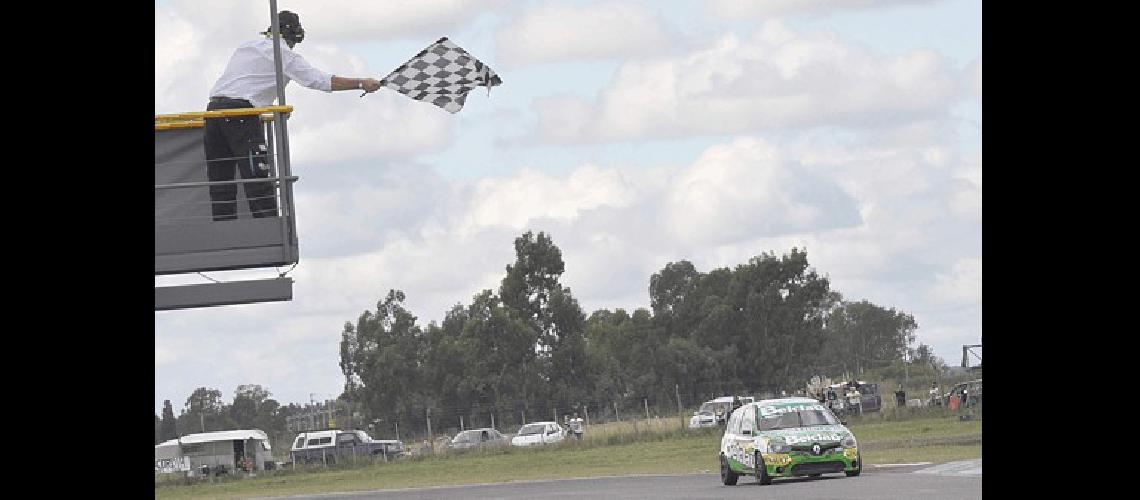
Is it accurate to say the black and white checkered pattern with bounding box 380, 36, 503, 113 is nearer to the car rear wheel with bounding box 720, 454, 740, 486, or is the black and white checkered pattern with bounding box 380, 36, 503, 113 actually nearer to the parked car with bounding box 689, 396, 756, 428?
the car rear wheel with bounding box 720, 454, 740, 486

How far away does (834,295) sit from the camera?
16200 cm

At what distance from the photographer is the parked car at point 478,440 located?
53.8m

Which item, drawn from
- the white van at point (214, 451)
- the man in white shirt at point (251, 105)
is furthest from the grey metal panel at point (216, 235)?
the white van at point (214, 451)

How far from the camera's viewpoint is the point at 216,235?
12.4 m

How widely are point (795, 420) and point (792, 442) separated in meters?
0.47

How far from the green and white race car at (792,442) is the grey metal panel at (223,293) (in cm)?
1507

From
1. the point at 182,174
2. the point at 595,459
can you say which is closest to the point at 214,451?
the point at 595,459

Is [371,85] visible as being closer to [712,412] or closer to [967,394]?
[967,394]

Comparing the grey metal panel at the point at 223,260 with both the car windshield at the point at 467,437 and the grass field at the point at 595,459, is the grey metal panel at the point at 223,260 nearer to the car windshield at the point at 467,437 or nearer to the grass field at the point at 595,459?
→ the grass field at the point at 595,459

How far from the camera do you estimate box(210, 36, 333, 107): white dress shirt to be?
13117 mm
